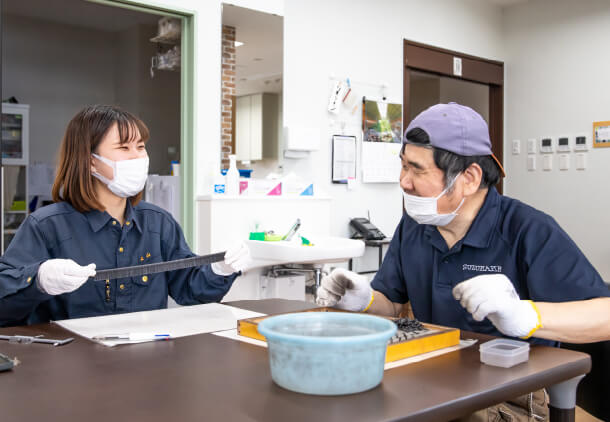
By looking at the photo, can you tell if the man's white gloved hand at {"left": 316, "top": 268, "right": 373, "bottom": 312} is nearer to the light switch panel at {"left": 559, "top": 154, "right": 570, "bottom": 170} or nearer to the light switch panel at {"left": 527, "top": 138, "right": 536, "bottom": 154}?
the light switch panel at {"left": 559, "top": 154, "right": 570, "bottom": 170}

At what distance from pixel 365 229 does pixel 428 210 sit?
2.76 m

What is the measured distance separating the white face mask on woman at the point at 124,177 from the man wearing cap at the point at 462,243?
0.73m

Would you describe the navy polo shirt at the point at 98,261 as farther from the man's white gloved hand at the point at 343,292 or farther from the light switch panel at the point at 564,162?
the light switch panel at the point at 564,162

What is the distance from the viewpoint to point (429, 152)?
156cm

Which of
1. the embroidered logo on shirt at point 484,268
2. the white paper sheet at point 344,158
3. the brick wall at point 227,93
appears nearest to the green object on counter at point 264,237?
the brick wall at point 227,93

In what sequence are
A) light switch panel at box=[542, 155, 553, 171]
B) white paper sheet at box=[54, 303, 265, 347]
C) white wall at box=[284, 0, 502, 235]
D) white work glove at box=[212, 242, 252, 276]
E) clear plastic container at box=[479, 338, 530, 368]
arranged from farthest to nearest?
light switch panel at box=[542, 155, 553, 171]
white wall at box=[284, 0, 502, 235]
white work glove at box=[212, 242, 252, 276]
white paper sheet at box=[54, 303, 265, 347]
clear plastic container at box=[479, 338, 530, 368]

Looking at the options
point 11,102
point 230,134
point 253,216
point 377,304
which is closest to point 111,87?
point 11,102

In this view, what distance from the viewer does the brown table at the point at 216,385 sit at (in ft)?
2.79

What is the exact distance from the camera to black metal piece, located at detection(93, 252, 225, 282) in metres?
1.54

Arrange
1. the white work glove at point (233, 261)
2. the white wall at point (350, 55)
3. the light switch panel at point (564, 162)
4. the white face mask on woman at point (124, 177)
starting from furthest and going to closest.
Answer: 1. the light switch panel at point (564, 162)
2. the white wall at point (350, 55)
3. the white face mask on woman at point (124, 177)
4. the white work glove at point (233, 261)

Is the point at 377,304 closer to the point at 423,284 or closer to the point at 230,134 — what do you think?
the point at 423,284

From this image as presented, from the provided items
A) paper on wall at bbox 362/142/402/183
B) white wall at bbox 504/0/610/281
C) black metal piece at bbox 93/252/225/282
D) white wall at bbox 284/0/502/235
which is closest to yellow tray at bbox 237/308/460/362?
black metal piece at bbox 93/252/225/282

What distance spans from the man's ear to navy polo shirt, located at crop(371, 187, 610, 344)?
47 mm

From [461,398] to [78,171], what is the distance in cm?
138
